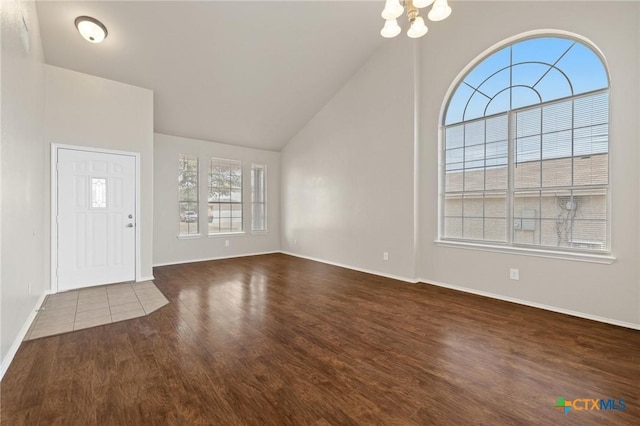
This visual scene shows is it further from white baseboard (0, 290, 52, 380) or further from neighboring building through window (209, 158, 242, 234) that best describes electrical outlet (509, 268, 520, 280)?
neighboring building through window (209, 158, 242, 234)

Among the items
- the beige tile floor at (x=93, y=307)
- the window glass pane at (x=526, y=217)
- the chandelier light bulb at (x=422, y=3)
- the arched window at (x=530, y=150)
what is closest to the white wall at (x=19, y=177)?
the beige tile floor at (x=93, y=307)

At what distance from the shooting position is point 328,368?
2.12 meters

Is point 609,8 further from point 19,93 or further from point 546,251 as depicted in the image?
point 19,93

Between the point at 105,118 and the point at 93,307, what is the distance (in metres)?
2.77

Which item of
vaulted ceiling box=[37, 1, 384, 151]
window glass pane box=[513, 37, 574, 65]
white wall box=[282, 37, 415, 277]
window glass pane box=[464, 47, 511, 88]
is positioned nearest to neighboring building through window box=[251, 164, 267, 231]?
white wall box=[282, 37, 415, 277]

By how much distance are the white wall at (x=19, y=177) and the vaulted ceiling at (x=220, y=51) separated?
2.26 feet

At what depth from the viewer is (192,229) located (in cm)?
633

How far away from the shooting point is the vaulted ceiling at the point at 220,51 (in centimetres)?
362

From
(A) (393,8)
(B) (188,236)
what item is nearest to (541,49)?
(A) (393,8)

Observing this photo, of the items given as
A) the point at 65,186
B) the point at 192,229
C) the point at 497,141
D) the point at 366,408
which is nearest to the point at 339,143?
the point at 497,141

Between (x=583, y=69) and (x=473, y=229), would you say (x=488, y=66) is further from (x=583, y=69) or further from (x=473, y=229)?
(x=473, y=229)

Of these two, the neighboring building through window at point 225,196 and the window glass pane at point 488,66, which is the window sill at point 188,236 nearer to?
the neighboring building through window at point 225,196

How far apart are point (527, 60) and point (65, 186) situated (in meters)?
6.48

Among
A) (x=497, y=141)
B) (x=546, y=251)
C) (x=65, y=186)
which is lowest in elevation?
(x=546, y=251)
